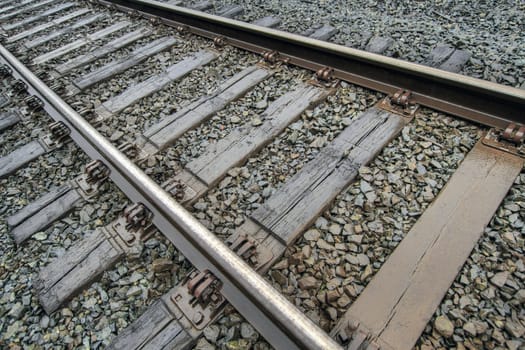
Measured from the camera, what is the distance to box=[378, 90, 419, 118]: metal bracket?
2.71m

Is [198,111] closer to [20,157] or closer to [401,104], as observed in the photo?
[20,157]

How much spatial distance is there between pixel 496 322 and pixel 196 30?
414cm

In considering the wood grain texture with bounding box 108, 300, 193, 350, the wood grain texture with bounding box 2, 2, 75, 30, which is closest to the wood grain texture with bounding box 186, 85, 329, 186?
the wood grain texture with bounding box 108, 300, 193, 350

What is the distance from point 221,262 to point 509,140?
205cm

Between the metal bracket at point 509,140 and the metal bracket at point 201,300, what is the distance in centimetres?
201

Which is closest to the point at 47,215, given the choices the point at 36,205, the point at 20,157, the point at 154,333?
the point at 36,205

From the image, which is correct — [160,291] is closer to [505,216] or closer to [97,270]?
[97,270]

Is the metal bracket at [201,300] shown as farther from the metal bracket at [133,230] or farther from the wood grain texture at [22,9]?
the wood grain texture at [22,9]

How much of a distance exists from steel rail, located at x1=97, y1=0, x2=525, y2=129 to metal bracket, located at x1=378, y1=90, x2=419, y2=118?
0.21 feet

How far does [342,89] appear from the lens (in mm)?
3082

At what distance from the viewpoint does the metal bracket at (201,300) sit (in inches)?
69.8

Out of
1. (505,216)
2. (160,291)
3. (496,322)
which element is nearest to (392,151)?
(505,216)


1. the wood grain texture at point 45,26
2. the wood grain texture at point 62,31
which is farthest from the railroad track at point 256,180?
the wood grain texture at point 45,26

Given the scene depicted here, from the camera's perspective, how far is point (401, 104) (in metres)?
2.76
